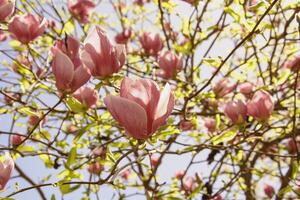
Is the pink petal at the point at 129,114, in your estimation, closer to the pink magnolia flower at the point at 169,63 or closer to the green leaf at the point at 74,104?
the green leaf at the point at 74,104

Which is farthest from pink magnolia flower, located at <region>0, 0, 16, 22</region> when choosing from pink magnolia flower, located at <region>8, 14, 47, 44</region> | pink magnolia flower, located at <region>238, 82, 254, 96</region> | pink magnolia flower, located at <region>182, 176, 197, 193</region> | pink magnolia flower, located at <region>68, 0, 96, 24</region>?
pink magnolia flower, located at <region>182, 176, 197, 193</region>

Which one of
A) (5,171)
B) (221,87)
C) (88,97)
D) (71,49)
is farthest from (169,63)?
(5,171)

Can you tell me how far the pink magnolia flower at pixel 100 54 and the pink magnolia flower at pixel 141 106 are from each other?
0.16m

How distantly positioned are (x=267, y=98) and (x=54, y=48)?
0.65 meters

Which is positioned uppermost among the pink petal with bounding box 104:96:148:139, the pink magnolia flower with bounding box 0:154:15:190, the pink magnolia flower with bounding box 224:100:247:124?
the pink magnolia flower with bounding box 224:100:247:124

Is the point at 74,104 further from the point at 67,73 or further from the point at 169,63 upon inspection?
the point at 169,63

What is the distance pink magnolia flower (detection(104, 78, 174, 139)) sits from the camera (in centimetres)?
69

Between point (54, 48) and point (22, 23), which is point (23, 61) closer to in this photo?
point (22, 23)

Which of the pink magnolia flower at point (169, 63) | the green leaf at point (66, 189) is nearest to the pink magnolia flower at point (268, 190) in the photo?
the pink magnolia flower at point (169, 63)

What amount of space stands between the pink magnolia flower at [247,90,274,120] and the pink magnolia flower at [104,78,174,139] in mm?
543

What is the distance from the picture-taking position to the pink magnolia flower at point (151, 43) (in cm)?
194

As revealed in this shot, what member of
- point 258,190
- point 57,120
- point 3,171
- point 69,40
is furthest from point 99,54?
point 258,190

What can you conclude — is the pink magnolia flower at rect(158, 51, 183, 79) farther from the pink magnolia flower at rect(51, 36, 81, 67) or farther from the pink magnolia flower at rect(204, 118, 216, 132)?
the pink magnolia flower at rect(51, 36, 81, 67)

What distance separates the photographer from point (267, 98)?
3.87ft
